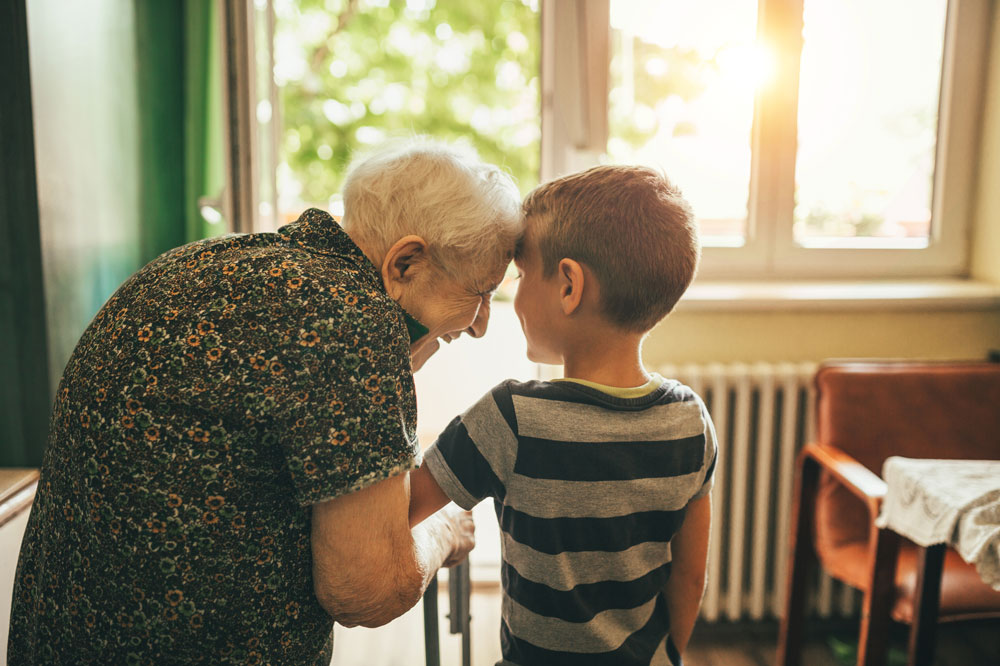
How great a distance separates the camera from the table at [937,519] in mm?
1313

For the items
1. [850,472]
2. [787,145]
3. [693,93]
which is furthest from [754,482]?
[693,93]

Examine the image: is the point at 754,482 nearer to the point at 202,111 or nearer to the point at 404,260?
the point at 404,260

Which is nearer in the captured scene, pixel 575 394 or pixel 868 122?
pixel 575 394

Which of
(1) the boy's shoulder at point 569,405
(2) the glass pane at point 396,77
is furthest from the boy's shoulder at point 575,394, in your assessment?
(2) the glass pane at point 396,77

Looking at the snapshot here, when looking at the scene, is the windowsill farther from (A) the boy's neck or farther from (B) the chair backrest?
(A) the boy's neck

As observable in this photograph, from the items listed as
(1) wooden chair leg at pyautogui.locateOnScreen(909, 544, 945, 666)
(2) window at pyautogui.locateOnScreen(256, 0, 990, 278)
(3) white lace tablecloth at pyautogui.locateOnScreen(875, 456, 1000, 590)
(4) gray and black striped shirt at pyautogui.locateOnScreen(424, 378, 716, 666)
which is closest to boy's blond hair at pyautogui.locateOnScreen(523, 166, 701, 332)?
(4) gray and black striped shirt at pyautogui.locateOnScreen(424, 378, 716, 666)

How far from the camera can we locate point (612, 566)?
93 centimetres

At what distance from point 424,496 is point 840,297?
1.76m

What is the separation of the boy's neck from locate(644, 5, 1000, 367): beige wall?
131 centimetres

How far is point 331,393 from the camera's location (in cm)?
74

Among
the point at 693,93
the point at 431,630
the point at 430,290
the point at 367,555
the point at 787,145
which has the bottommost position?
the point at 431,630

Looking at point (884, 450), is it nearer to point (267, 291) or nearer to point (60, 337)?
point (267, 291)

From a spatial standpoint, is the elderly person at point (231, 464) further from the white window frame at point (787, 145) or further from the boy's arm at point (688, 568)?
the white window frame at point (787, 145)

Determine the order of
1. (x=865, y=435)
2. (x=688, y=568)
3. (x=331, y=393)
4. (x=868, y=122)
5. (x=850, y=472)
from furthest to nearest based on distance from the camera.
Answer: (x=868, y=122) < (x=865, y=435) < (x=850, y=472) < (x=688, y=568) < (x=331, y=393)
